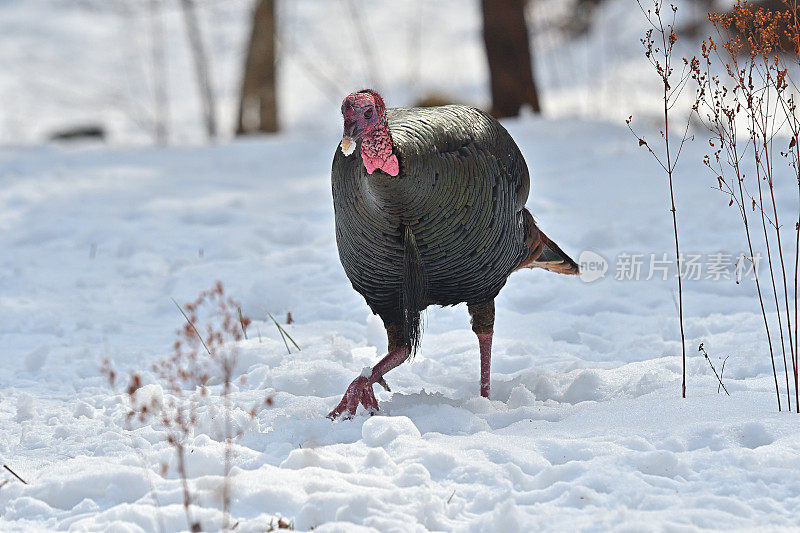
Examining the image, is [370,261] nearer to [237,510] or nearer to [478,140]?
[478,140]

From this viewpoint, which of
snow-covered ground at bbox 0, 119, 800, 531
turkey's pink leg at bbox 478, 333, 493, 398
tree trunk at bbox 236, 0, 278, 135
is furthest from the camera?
tree trunk at bbox 236, 0, 278, 135

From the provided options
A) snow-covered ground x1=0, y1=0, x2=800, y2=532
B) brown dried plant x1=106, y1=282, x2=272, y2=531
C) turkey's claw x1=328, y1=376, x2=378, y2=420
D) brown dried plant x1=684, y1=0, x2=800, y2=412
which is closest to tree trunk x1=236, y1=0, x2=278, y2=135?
snow-covered ground x1=0, y1=0, x2=800, y2=532

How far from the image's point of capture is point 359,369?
3.77 m

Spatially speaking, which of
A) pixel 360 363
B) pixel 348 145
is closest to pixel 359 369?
pixel 360 363

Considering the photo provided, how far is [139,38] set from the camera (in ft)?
60.7

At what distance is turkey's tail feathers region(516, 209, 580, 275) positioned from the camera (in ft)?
11.8

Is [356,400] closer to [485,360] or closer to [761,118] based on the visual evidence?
[485,360]

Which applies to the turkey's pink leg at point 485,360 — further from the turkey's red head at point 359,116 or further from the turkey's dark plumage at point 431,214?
the turkey's red head at point 359,116

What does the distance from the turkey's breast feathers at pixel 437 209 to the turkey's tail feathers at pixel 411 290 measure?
0.02 meters

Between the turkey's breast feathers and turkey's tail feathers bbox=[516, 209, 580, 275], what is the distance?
0.17 meters

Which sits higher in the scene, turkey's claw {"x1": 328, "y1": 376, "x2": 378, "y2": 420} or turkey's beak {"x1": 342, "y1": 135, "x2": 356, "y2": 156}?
turkey's beak {"x1": 342, "y1": 135, "x2": 356, "y2": 156}

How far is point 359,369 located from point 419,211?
42.7 inches

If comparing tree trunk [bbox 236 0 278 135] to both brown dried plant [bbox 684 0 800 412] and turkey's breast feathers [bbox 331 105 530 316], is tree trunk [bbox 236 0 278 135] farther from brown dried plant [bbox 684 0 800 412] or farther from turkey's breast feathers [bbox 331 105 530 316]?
turkey's breast feathers [bbox 331 105 530 316]

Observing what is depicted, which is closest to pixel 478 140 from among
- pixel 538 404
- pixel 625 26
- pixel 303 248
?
pixel 538 404
